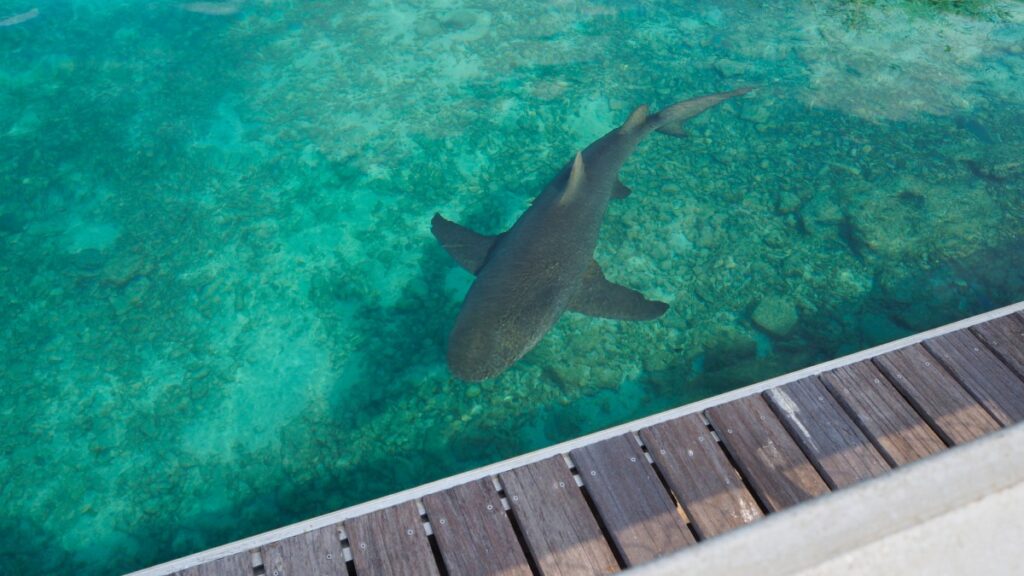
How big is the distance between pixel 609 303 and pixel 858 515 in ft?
12.9

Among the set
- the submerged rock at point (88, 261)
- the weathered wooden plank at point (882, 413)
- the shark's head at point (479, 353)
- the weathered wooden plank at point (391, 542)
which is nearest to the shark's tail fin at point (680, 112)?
the shark's head at point (479, 353)

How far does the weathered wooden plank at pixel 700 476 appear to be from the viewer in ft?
11.7

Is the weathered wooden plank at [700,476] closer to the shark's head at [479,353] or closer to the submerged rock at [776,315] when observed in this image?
the shark's head at [479,353]

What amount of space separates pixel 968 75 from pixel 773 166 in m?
4.19

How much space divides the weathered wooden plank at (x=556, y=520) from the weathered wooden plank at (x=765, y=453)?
112cm

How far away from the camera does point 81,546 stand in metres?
4.60

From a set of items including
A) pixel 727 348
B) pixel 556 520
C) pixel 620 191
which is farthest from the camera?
pixel 620 191

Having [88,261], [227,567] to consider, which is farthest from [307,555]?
[88,261]

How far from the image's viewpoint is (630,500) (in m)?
3.64

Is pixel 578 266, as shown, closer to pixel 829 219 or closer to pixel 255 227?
pixel 829 219

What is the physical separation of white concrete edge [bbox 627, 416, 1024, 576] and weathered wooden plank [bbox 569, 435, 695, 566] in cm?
202

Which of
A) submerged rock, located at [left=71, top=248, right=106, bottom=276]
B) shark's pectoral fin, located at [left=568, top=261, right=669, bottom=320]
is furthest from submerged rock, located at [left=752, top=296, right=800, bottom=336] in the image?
submerged rock, located at [left=71, top=248, right=106, bottom=276]

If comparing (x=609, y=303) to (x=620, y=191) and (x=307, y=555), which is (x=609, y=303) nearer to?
(x=620, y=191)

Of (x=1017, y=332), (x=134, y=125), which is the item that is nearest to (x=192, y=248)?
(x=134, y=125)
